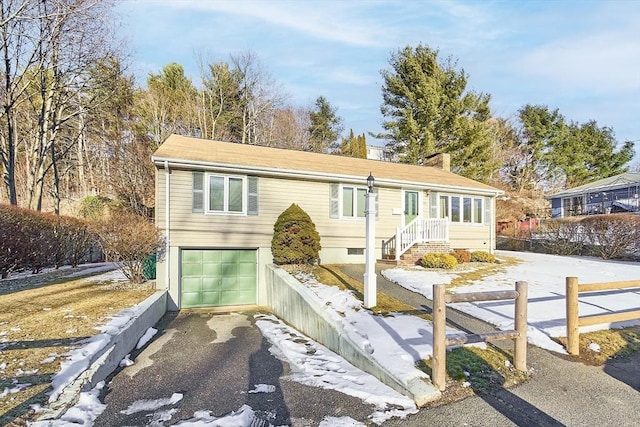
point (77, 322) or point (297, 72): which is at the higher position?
point (297, 72)

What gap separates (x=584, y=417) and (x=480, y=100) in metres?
27.6

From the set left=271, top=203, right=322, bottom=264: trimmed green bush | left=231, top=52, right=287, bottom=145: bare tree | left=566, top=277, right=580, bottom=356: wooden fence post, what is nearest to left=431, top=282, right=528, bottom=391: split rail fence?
left=566, top=277, right=580, bottom=356: wooden fence post

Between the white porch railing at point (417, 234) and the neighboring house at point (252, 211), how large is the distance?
0.04 m

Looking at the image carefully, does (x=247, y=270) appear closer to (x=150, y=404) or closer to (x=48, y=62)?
(x=150, y=404)

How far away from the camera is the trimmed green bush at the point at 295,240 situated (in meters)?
11.2

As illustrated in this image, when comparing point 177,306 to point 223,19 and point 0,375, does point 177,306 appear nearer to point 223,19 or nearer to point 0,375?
point 0,375

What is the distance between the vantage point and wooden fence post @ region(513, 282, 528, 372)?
4383 mm

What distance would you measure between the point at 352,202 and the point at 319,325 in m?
7.28

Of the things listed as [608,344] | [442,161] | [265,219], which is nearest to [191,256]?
[265,219]

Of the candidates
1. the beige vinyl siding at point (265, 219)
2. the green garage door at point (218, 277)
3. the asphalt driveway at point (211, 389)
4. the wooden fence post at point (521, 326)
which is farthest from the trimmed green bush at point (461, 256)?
the wooden fence post at point (521, 326)

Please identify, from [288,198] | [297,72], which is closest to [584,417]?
[288,198]

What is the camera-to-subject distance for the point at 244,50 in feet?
88.1

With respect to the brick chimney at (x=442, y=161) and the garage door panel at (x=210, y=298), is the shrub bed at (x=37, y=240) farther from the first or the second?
the brick chimney at (x=442, y=161)

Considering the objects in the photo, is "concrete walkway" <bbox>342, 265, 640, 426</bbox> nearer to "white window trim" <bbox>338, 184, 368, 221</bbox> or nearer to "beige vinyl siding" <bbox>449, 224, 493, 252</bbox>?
"white window trim" <bbox>338, 184, 368, 221</bbox>
